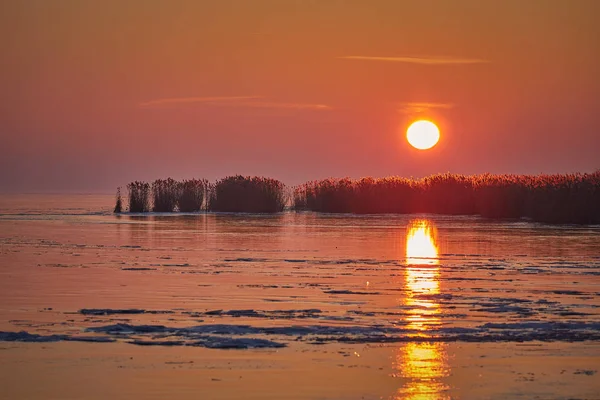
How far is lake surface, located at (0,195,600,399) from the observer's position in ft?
27.0

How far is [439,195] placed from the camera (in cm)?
4991

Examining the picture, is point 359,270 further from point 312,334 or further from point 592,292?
point 312,334

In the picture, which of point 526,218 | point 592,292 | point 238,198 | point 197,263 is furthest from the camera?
point 238,198

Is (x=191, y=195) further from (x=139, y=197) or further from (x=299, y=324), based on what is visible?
(x=299, y=324)

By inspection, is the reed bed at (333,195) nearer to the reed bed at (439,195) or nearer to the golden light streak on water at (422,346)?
the reed bed at (439,195)

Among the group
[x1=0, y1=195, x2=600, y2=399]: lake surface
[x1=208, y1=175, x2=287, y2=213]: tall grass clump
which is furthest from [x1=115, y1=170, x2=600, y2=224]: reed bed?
[x1=0, y1=195, x2=600, y2=399]: lake surface

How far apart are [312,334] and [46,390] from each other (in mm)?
3268

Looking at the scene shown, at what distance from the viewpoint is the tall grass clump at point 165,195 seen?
48.6m

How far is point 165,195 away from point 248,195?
14.6 feet

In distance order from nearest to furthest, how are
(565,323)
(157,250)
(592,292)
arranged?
1. (565,323)
2. (592,292)
3. (157,250)

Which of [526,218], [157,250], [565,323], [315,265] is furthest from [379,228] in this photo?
[565,323]

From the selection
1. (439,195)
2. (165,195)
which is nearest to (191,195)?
(165,195)

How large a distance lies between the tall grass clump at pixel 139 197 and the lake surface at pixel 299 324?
84.4 feet

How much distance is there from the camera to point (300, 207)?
51.9 meters
